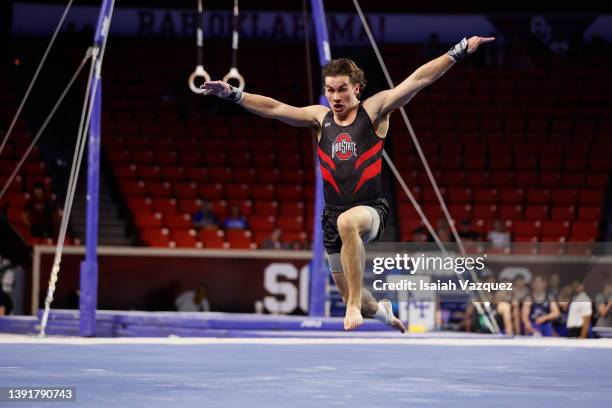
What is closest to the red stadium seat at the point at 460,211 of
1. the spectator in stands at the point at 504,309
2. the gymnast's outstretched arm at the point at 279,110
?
the spectator in stands at the point at 504,309

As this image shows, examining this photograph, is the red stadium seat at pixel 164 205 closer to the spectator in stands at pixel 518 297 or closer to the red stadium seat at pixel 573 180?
the spectator in stands at pixel 518 297

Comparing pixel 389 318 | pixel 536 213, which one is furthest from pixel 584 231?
pixel 389 318

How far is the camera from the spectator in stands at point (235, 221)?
16.6 m

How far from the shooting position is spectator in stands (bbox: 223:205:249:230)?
1661cm

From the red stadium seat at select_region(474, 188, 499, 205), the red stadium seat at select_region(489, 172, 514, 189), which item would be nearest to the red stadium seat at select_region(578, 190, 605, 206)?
the red stadium seat at select_region(489, 172, 514, 189)

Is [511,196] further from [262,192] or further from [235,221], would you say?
[235,221]

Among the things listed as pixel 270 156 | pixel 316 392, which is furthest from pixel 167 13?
pixel 316 392

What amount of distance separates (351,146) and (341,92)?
13.8 inches

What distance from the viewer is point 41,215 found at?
1576 cm

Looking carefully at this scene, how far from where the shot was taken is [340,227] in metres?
6.71

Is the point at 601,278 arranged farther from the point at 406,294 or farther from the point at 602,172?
the point at 602,172

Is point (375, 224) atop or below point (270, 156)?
below

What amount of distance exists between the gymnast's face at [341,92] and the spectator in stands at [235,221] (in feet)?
32.0

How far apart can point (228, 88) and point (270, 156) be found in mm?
11704
